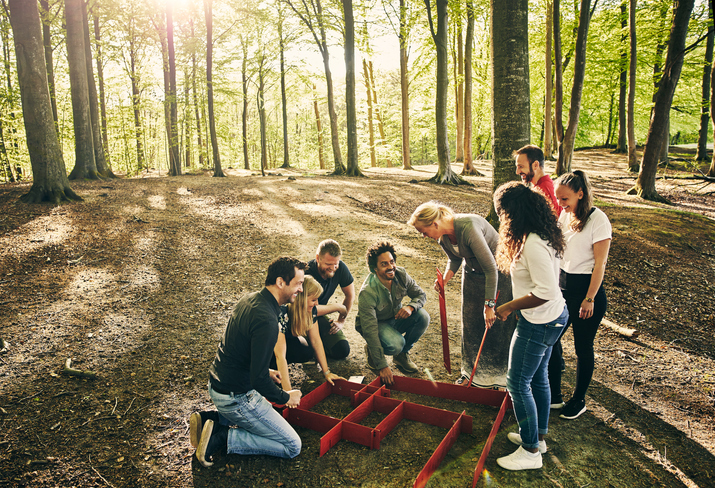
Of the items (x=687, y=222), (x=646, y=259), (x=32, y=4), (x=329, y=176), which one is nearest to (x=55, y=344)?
(x=32, y=4)

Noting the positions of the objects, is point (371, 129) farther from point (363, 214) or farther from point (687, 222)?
point (687, 222)

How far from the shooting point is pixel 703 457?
10.1ft

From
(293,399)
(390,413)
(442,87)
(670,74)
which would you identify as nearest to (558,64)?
(670,74)

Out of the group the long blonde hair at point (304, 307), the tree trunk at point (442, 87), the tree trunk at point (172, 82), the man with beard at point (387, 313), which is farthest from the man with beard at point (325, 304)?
the tree trunk at point (172, 82)

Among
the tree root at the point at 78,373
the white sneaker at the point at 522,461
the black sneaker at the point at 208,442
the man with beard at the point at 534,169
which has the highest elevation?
the man with beard at the point at 534,169

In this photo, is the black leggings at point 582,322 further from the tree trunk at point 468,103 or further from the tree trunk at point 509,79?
the tree trunk at point 468,103

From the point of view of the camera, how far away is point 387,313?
14.4 feet

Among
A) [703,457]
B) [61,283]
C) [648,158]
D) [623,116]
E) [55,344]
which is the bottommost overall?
[703,457]

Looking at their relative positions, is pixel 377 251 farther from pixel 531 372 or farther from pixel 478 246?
pixel 531 372

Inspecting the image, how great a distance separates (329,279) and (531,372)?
239 cm

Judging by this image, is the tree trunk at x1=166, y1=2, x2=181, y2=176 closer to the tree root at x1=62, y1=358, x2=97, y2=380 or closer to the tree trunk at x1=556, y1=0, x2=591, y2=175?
the tree trunk at x1=556, y1=0, x2=591, y2=175

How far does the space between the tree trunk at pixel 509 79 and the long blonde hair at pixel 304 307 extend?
14.2 ft

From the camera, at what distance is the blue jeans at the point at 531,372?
271 centimetres

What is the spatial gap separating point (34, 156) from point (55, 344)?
6.44 meters
